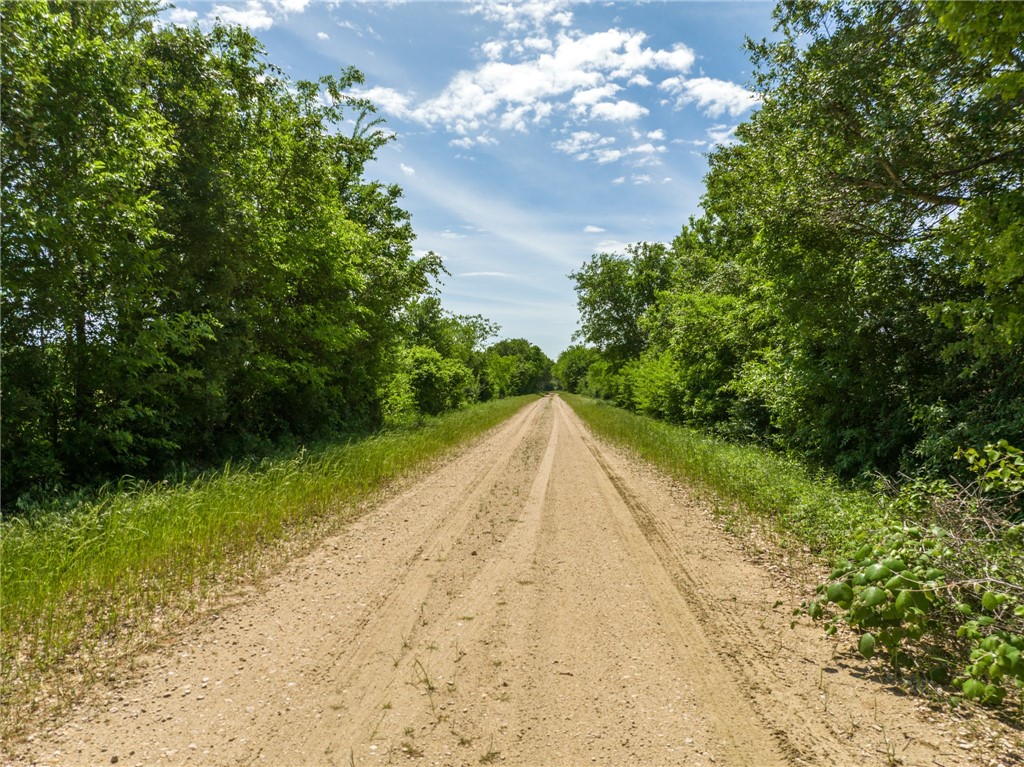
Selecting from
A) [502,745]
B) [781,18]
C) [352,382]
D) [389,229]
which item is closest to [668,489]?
[502,745]

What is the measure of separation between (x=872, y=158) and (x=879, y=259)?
209 cm

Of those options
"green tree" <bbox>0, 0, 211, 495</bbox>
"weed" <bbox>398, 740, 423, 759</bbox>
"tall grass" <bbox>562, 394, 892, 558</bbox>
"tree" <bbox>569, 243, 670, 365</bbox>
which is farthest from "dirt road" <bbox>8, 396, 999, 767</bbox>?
"tree" <bbox>569, 243, 670, 365</bbox>

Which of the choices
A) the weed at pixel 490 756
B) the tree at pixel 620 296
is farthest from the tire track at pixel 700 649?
the tree at pixel 620 296

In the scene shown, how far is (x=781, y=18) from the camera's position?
29.2 ft

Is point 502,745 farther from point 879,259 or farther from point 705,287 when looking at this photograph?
point 705,287

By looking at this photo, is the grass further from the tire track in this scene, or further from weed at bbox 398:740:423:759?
the tire track

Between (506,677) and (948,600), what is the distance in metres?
3.85

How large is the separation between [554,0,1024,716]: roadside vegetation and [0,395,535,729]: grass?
584 cm

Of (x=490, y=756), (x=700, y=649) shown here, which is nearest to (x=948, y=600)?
(x=700, y=649)

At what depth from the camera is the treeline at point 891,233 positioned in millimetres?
6000

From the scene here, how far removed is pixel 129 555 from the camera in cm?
508

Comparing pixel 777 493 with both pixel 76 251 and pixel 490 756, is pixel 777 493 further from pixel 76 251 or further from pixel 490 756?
pixel 76 251

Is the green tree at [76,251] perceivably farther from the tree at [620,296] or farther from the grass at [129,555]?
the tree at [620,296]

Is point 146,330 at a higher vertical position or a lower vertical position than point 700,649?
higher
